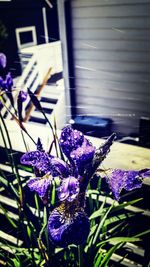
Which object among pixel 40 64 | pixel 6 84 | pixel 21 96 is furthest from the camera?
pixel 40 64

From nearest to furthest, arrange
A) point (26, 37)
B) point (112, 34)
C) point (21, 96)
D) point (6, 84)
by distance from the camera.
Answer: point (21, 96) < point (6, 84) < point (112, 34) < point (26, 37)

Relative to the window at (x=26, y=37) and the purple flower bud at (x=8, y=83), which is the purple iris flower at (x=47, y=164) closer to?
the purple flower bud at (x=8, y=83)

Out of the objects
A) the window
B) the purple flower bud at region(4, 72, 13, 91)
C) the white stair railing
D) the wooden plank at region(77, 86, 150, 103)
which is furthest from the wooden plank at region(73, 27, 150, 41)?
the window

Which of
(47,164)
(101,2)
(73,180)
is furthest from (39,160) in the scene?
(101,2)

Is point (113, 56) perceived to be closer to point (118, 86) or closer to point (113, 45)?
point (113, 45)

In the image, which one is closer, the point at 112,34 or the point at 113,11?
the point at 113,11

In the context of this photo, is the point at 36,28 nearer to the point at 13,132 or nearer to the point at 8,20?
the point at 8,20

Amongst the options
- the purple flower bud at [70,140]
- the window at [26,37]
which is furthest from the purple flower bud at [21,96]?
the window at [26,37]
